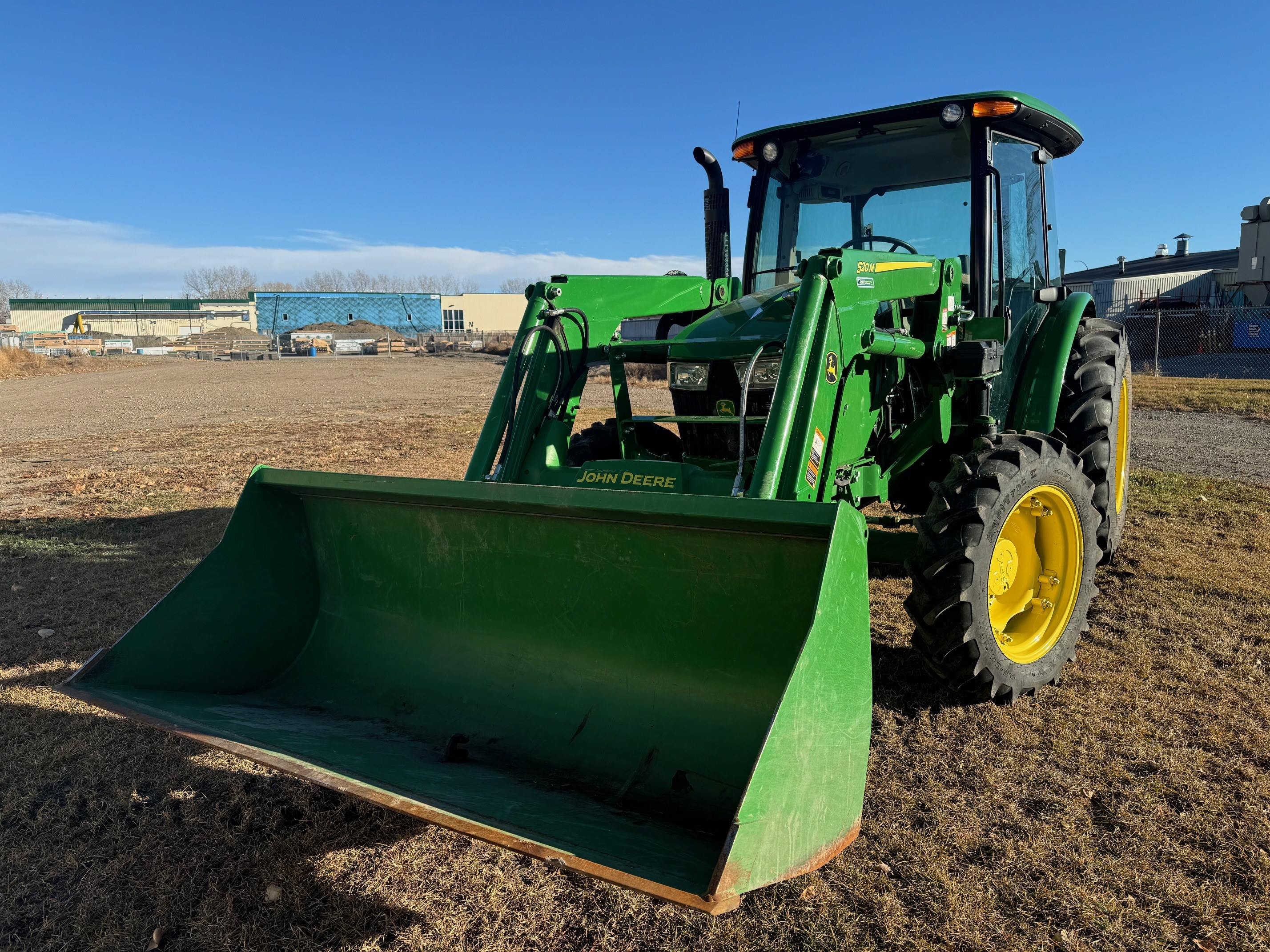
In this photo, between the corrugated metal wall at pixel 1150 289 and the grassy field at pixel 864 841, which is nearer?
the grassy field at pixel 864 841

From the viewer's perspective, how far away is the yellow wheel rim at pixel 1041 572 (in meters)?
3.97

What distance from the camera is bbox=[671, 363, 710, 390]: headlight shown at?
14.2ft

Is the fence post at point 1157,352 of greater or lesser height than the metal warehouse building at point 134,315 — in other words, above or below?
below

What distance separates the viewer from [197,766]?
352cm

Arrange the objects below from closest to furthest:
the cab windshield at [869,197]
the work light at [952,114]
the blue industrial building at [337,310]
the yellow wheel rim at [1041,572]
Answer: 1. the yellow wheel rim at [1041,572]
2. the work light at [952,114]
3. the cab windshield at [869,197]
4. the blue industrial building at [337,310]

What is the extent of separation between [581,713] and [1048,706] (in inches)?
82.5

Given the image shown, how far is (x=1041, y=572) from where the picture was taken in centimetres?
415

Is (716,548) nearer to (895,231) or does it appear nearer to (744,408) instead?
(744,408)

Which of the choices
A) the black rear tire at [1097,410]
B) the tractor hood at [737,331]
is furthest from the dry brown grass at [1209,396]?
the tractor hood at [737,331]

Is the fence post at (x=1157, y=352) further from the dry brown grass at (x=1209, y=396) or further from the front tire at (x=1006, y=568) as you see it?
the front tire at (x=1006, y=568)

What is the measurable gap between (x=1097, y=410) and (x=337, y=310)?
239 feet

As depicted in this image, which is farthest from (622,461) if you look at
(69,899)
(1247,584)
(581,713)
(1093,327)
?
(1247,584)

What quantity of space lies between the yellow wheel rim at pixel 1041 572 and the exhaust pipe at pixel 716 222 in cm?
230

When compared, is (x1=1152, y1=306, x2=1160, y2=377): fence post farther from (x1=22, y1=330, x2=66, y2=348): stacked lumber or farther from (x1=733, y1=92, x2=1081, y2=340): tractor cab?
(x1=22, y1=330, x2=66, y2=348): stacked lumber
